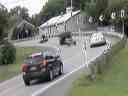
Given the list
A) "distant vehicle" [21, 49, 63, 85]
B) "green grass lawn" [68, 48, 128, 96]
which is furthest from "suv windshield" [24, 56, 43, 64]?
"green grass lawn" [68, 48, 128, 96]

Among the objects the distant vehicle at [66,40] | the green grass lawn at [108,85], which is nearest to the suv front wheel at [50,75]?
the green grass lawn at [108,85]

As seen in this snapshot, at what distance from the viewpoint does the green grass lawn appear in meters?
16.1

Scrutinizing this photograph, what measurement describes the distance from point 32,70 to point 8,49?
23.0 metres

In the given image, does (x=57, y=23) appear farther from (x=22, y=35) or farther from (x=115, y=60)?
(x=115, y=60)

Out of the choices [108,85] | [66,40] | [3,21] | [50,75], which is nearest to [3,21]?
[3,21]

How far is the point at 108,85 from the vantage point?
1792 centimetres

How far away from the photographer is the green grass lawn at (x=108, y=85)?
16.1 meters

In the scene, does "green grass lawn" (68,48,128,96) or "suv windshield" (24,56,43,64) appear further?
"suv windshield" (24,56,43,64)

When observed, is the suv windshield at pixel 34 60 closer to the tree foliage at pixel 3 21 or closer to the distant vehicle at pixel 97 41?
the distant vehicle at pixel 97 41

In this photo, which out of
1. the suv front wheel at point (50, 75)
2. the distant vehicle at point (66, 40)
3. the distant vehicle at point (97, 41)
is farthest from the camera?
the distant vehicle at point (66, 40)

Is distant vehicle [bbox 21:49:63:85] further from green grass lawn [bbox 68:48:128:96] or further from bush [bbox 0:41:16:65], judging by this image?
bush [bbox 0:41:16:65]

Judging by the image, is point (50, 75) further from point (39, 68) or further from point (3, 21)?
point (3, 21)

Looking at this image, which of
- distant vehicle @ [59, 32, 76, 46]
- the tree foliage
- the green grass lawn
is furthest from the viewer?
distant vehicle @ [59, 32, 76, 46]

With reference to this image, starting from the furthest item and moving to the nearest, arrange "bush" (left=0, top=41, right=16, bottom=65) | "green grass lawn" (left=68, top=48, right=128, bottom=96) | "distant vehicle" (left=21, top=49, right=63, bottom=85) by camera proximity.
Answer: "bush" (left=0, top=41, right=16, bottom=65), "distant vehicle" (left=21, top=49, right=63, bottom=85), "green grass lawn" (left=68, top=48, right=128, bottom=96)
